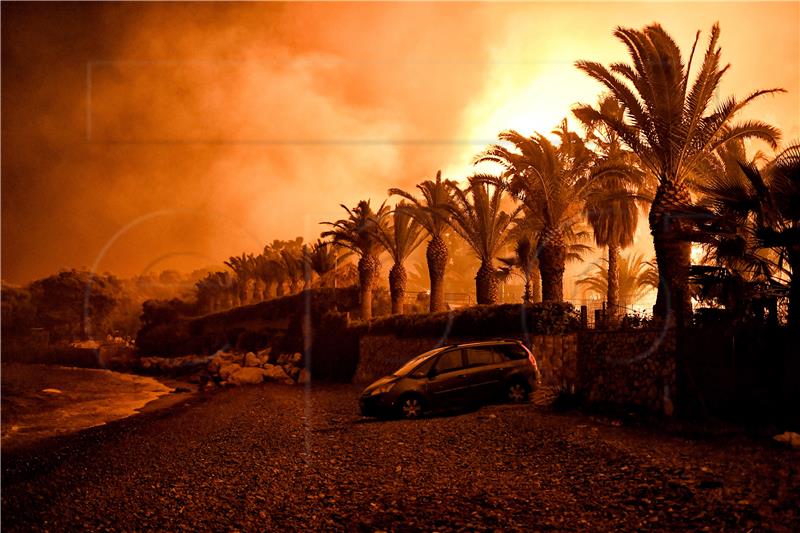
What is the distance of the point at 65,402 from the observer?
38.6 m

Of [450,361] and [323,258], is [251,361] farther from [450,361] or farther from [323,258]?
[450,361]

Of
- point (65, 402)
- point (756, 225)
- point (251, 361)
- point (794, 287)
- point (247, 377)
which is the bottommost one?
point (65, 402)

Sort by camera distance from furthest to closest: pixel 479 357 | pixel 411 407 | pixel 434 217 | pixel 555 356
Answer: pixel 434 217 → pixel 555 356 → pixel 479 357 → pixel 411 407

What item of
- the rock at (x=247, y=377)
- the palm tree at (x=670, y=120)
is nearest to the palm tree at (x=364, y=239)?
the rock at (x=247, y=377)

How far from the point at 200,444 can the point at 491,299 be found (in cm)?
1739

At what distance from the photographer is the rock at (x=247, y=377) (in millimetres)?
39406

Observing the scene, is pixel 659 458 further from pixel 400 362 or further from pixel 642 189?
pixel 400 362

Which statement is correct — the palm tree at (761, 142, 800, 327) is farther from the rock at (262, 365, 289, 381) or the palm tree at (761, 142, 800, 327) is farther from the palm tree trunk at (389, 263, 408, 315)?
the rock at (262, 365, 289, 381)

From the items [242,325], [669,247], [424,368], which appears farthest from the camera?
[242,325]

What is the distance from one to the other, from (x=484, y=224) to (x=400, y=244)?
7860mm

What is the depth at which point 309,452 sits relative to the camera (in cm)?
1361

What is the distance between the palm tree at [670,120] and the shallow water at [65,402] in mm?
22053

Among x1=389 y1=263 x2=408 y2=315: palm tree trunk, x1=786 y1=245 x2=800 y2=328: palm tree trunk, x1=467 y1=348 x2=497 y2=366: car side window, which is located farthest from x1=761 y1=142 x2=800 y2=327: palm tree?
x1=389 y1=263 x2=408 y2=315: palm tree trunk

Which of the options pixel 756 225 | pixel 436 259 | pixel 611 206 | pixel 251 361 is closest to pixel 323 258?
pixel 251 361
